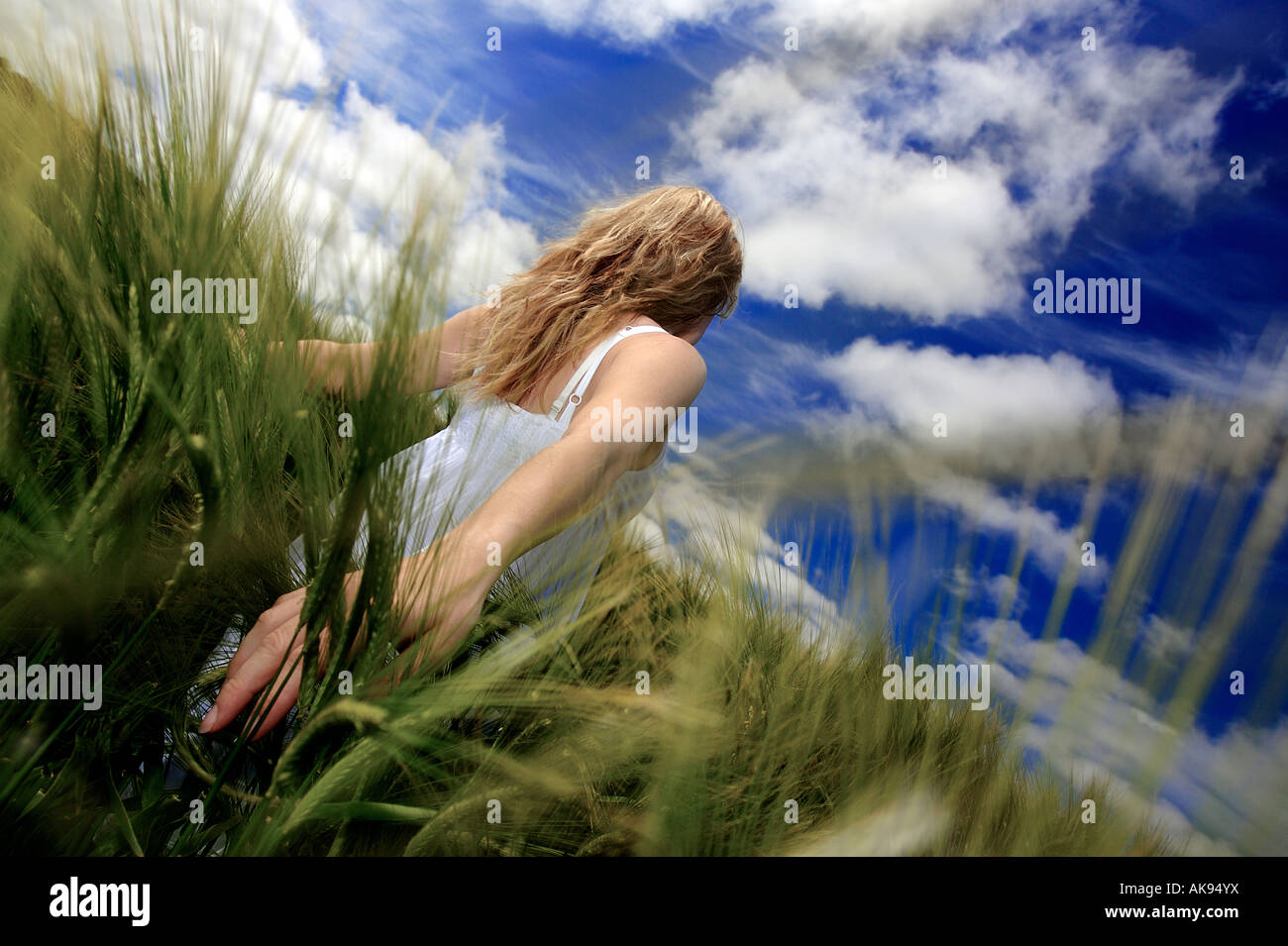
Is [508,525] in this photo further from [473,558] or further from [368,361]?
[368,361]

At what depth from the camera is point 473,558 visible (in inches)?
22.5

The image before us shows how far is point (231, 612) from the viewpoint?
30.7 inches

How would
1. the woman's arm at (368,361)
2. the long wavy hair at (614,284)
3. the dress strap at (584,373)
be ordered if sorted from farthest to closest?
the long wavy hair at (614,284) < the dress strap at (584,373) < the woman's arm at (368,361)

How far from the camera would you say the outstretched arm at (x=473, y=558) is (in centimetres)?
57

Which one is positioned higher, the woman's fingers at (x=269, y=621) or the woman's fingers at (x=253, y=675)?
the woman's fingers at (x=269, y=621)

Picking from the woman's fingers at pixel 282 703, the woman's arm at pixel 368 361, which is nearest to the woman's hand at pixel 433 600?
the woman's fingers at pixel 282 703

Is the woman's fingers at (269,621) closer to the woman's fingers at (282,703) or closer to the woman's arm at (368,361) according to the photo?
the woman's fingers at (282,703)

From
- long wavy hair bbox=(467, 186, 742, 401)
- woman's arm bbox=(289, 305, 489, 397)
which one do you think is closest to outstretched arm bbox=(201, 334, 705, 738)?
woman's arm bbox=(289, 305, 489, 397)

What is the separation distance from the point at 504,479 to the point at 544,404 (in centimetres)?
25

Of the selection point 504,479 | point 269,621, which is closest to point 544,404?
point 504,479

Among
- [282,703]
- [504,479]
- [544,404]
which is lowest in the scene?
[282,703]

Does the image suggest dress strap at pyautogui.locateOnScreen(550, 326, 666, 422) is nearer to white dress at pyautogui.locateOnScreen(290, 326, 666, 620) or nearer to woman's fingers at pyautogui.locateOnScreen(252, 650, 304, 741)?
white dress at pyautogui.locateOnScreen(290, 326, 666, 620)

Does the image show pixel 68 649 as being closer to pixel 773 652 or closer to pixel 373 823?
pixel 373 823
